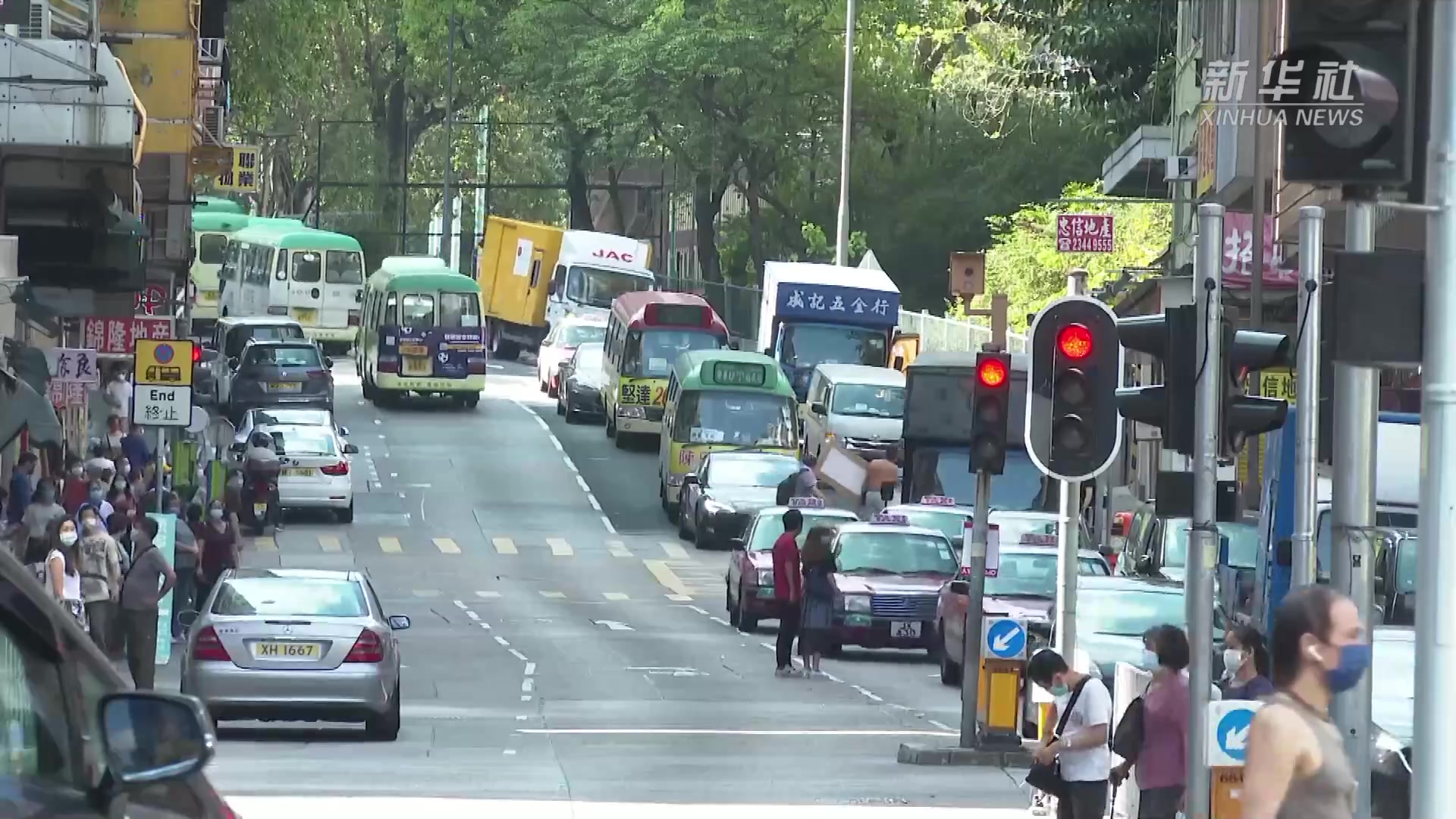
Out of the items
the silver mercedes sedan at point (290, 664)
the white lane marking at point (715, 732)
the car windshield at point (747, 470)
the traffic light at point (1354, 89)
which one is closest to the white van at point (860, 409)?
the car windshield at point (747, 470)

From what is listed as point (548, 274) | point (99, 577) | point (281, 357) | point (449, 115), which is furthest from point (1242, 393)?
point (449, 115)

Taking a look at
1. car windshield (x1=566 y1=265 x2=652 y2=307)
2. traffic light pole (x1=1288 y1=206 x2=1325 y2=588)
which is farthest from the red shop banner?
car windshield (x1=566 y1=265 x2=652 y2=307)

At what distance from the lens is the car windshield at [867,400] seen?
154 ft

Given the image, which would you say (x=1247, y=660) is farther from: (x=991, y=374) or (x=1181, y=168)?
(x=1181, y=168)

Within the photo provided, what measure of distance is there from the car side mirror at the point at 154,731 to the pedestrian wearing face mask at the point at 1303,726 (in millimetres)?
2857

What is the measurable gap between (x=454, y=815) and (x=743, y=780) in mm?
2916

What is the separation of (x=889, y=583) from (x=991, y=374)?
10.3m

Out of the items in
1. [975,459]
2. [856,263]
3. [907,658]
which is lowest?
[907,658]

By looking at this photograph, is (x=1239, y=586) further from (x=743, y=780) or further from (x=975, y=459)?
(x=743, y=780)

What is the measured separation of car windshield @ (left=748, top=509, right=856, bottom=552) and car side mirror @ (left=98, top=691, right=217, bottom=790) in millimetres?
26624

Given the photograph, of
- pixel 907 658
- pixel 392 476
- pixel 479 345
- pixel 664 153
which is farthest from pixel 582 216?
pixel 907 658

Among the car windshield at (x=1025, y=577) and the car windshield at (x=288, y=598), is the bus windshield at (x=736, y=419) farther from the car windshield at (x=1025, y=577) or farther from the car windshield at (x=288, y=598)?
the car windshield at (x=288, y=598)

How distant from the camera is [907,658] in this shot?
30.1 m

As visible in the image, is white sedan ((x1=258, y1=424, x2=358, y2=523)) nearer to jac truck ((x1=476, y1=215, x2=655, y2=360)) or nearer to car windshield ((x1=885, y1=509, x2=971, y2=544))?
car windshield ((x1=885, y1=509, x2=971, y2=544))
